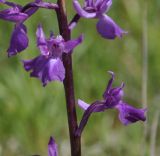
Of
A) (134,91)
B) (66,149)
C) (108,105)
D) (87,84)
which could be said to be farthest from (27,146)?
(108,105)

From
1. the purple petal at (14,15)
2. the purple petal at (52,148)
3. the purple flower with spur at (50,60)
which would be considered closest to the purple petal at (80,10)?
the purple flower with spur at (50,60)

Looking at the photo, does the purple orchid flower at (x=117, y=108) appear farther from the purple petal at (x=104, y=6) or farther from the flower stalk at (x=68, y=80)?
the purple petal at (x=104, y=6)

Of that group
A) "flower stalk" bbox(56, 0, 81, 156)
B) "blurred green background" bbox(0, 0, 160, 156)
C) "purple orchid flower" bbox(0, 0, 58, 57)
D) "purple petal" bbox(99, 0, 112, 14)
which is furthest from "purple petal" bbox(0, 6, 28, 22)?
"blurred green background" bbox(0, 0, 160, 156)

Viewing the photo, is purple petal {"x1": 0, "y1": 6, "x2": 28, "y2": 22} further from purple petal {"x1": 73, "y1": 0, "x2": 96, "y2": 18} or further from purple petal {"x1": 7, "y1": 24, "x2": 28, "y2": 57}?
purple petal {"x1": 73, "y1": 0, "x2": 96, "y2": 18}

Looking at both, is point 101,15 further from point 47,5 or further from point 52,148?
point 52,148

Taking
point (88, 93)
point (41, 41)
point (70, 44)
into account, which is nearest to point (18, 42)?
point (41, 41)
